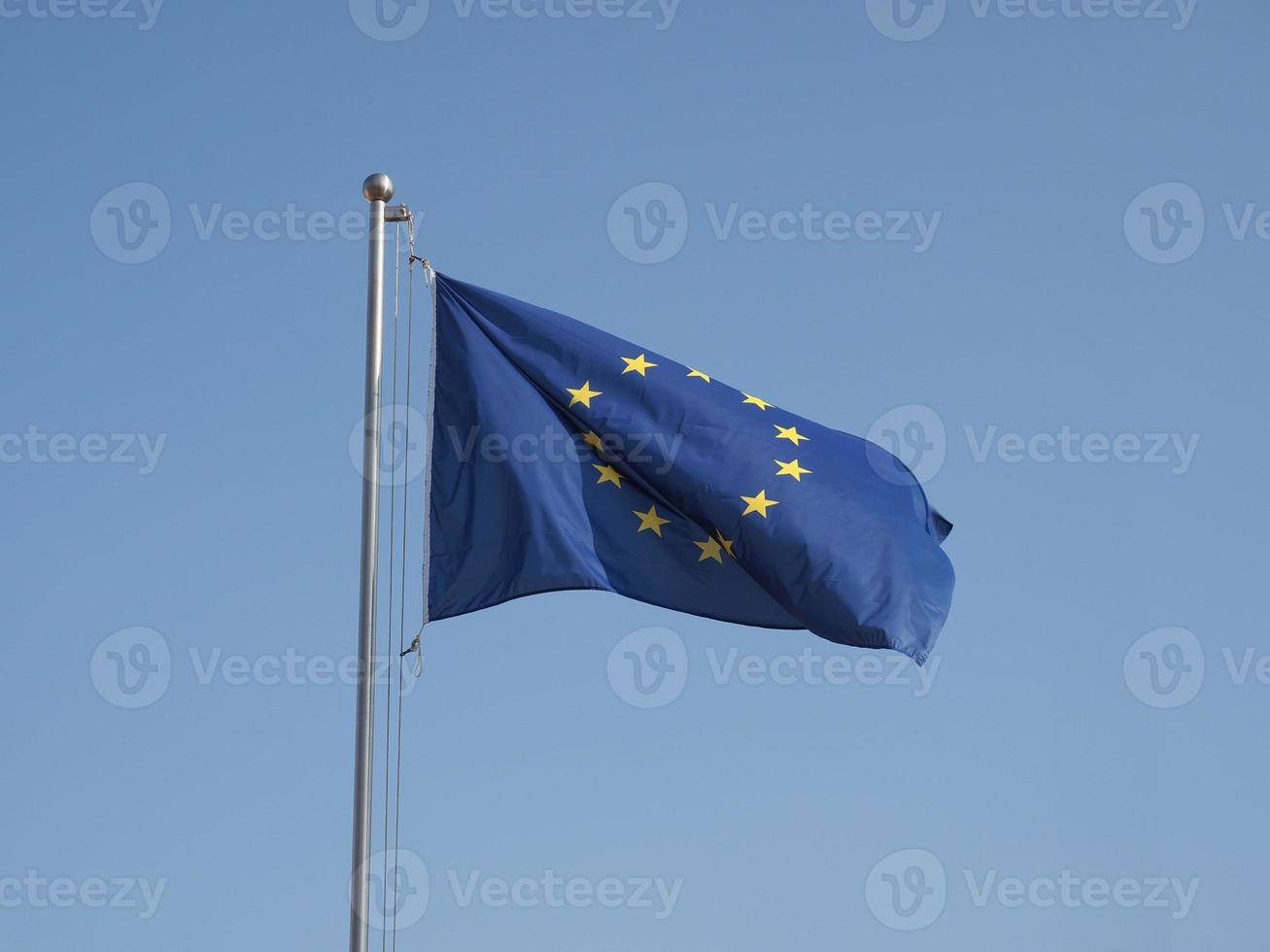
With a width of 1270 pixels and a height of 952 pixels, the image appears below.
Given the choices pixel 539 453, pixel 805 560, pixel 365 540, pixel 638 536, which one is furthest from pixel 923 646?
pixel 365 540

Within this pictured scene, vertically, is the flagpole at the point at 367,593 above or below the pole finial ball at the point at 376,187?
below

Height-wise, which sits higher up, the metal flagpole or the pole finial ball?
the pole finial ball

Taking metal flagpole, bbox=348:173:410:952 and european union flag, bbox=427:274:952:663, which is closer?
metal flagpole, bbox=348:173:410:952

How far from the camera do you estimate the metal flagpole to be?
1285cm

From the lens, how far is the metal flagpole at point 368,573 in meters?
12.9

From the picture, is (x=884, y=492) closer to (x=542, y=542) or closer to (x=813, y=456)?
(x=813, y=456)

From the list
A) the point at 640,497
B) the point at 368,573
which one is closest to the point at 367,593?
the point at 368,573

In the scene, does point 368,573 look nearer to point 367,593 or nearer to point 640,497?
point 367,593

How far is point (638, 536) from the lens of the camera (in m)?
15.1

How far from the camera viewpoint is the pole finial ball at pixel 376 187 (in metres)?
14.4

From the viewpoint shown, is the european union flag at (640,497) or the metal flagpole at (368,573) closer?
the metal flagpole at (368,573)

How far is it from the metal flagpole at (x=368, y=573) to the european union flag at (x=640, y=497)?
1047 millimetres

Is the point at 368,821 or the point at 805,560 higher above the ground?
the point at 805,560

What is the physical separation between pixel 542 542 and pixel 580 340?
6.48 feet
